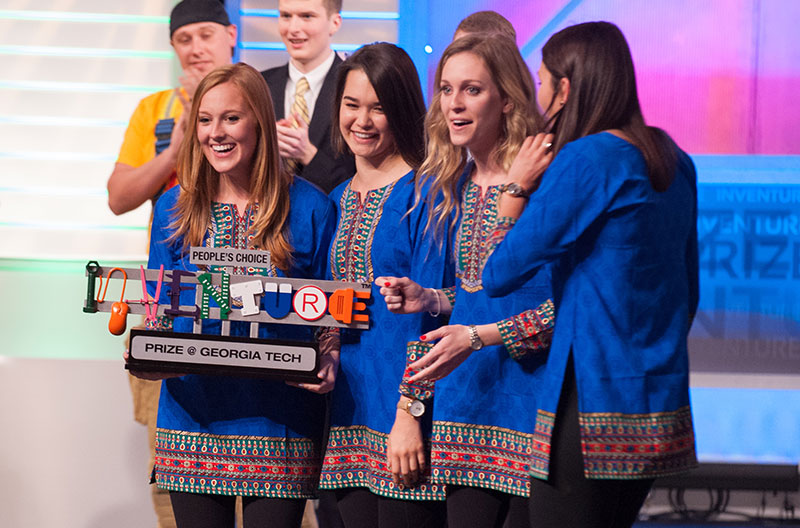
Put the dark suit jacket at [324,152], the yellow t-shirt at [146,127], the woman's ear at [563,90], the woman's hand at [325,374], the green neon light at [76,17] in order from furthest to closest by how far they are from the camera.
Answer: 1. the green neon light at [76,17]
2. the yellow t-shirt at [146,127]
3. the dark suit jacket at [324,152]
4. the woman's hand at [325,374]
5. the woman's ear at [563,90]

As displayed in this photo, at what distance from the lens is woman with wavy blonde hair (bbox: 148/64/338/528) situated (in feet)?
6.89

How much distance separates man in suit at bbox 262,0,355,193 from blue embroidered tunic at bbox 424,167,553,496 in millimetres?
925

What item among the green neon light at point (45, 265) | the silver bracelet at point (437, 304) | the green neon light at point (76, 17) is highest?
the green neon light at point (76, 17)

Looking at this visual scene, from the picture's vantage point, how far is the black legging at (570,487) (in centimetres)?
164

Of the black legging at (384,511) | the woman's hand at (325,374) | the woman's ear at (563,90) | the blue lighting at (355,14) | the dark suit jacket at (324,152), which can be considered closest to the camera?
the woman's ear at (563,90)

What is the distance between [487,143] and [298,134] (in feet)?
3.05

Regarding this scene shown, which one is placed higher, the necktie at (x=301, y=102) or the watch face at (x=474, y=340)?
the necktie at (x=301, y=102)

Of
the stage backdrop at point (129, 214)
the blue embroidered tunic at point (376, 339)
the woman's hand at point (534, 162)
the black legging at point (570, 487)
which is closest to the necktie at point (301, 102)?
the blue embroidered tunic at point (376, 339)

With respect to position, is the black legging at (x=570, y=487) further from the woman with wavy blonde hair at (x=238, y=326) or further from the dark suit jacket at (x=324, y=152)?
the dark suit jacket at (x=324, y=152)

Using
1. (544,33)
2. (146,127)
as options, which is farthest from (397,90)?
(544,33)

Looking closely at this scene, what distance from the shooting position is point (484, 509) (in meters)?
1.99

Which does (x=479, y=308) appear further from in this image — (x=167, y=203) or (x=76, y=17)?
(x=76, y=17)

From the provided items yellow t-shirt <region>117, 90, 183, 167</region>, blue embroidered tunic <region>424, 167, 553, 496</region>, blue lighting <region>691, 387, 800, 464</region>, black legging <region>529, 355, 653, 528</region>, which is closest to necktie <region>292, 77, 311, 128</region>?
yellow t-shirt <region>117, 90, 183, 167</region>

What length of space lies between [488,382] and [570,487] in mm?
405
